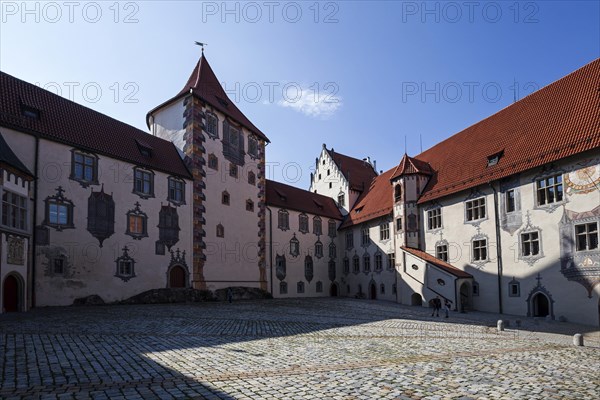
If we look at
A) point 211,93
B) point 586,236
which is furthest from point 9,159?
point 586,236

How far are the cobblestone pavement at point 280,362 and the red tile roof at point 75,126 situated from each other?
1088 cm

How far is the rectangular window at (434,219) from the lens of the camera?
31.4 metres

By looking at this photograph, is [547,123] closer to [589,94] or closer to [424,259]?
[589,94]

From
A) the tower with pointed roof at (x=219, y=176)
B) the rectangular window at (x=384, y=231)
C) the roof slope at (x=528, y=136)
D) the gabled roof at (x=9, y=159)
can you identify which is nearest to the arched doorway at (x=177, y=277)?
the tower with pointed roof at (x=219, y=176)

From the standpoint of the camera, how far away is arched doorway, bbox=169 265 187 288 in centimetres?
2919

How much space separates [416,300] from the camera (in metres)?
31.6

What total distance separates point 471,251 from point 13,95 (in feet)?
90.5

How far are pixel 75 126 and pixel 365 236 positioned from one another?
25824 millimetres

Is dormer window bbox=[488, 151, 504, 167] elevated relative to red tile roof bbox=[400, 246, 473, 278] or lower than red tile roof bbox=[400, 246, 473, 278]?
elevated

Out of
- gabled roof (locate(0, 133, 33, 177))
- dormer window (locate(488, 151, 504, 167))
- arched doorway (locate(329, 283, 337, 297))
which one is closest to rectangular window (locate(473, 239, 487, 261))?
dormer window (locate(488, 151, 504, 167))

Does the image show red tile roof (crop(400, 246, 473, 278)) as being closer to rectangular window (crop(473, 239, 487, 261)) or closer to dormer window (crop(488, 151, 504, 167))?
rectangular window (crop(473, 239, 487, 261))

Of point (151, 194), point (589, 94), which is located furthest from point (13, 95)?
point (589, 94)

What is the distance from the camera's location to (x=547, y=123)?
2527 centimetres

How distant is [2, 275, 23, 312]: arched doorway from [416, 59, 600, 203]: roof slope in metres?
25.0
